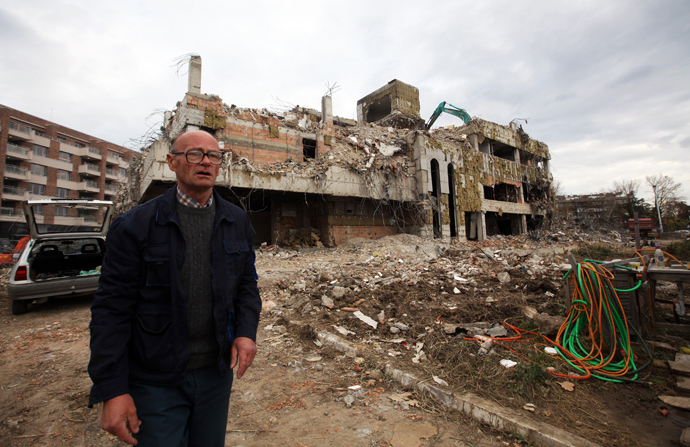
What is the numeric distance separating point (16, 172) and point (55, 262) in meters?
35.9

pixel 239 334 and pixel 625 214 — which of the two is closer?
pixel 239 334

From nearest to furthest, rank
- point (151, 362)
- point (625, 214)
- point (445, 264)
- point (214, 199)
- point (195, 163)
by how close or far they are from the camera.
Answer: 1. point (151, 362)
2. point (195, 163)
3. point (214, 199)
4. point (445, 264)
5. point (625, 214)

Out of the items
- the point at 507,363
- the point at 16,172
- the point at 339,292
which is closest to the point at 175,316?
the point at 507,363

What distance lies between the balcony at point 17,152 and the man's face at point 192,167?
4258 cm

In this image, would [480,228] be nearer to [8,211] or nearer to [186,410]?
[186,410]

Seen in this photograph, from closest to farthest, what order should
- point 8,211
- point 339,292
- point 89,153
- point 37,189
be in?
1. point 339,292
2. point 8,211
3. point 37,189
4. point 89,153

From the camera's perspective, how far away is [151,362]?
45.4 inches

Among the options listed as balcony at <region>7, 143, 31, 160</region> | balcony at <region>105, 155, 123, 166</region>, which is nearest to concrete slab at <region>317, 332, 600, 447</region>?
balcony at <region>7, 143, 31, 160</region>

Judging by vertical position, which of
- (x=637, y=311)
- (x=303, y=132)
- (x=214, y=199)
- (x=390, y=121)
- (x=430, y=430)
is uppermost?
(x=390, y=121)

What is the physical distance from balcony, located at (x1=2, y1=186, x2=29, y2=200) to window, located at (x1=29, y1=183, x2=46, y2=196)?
81 cm

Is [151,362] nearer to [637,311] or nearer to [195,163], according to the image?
[195,163]

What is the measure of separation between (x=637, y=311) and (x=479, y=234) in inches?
563

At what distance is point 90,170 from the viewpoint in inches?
1423

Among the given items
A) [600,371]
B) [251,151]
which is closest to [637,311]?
[600,371]
